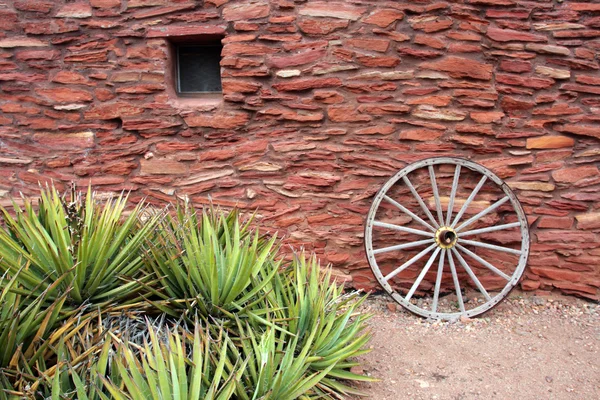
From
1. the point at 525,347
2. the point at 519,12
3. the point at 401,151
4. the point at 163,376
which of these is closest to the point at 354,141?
the point at 401,151

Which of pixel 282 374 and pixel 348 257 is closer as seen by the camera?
pixel 282 374

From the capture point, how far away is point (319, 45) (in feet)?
12.0

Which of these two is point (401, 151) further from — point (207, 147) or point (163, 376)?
point (163, 376)

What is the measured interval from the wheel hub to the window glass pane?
1.82 m

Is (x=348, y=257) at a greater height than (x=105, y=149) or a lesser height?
lesser

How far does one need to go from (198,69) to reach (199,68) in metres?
0.01

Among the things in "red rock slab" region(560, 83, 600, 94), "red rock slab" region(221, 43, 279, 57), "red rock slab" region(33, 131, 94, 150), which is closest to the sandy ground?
"red rock slab" region(560, 83, 600, 94)

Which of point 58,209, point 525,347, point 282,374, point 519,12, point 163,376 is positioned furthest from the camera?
point 519,12

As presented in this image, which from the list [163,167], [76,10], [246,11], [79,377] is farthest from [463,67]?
[79,377]

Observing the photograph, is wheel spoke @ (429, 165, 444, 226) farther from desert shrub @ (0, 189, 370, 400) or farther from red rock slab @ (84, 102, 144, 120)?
red rock slab @ (84, 102, 144, 120)

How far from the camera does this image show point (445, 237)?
3.63m

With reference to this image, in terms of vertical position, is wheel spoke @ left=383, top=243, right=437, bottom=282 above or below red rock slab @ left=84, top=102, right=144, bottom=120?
below

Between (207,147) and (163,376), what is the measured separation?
2.19 meters

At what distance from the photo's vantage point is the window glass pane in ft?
13.0
